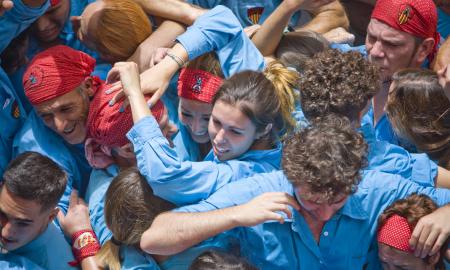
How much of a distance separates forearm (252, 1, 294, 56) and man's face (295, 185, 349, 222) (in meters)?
1.29

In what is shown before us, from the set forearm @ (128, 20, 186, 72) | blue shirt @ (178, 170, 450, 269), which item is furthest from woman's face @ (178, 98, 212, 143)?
blue shirt @ (178, 170, 450, 269)

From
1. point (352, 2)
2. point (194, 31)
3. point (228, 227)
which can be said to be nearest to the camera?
point (228, 227)

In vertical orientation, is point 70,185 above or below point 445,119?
below

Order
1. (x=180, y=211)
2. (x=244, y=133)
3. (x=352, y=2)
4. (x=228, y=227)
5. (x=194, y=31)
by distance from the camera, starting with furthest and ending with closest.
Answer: (x=352, y=2), (x=194, y=31), (x=244, y=133), (x=180, y=211), (x=228, y=227)

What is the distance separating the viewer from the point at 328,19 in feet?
13.2

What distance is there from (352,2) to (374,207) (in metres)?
2.13

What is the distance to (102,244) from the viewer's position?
3.06 metres

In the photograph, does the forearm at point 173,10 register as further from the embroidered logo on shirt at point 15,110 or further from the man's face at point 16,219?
the man's face at point 16,219

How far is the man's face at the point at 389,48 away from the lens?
3.49 m

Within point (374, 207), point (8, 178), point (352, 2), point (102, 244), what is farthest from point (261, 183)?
point (352, 2)

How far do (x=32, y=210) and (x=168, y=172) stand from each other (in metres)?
0.65

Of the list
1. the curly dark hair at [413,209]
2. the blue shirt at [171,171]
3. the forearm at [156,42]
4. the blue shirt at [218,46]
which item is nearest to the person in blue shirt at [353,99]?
the curly dark hair at [413,209]

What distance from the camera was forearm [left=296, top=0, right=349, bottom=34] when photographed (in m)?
3.99

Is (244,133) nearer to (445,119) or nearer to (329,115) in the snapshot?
(329,115)
